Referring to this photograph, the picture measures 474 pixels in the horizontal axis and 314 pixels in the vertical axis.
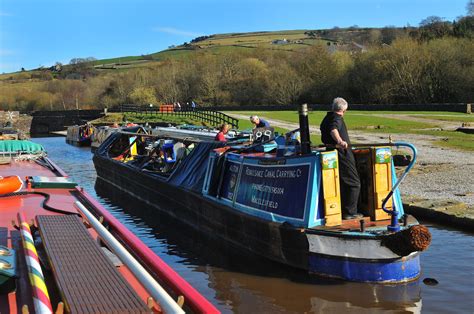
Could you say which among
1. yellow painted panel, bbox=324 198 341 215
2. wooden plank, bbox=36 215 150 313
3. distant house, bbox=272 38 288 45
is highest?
distant house, bbox=272 38 288 45

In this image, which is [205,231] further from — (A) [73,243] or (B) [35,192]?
(A) [73,243]

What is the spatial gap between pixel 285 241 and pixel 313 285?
89 centimetres

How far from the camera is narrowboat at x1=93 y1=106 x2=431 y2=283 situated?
757 centimetres

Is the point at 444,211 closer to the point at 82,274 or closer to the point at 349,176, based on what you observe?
the point at 349,176

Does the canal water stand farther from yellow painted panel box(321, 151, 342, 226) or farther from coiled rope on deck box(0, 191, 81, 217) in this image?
coiled rope on deck box(0, 191, 81, 217)

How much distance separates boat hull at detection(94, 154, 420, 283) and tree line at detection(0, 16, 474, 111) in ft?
136

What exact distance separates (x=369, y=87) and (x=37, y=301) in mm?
55355

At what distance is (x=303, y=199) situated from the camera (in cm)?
823

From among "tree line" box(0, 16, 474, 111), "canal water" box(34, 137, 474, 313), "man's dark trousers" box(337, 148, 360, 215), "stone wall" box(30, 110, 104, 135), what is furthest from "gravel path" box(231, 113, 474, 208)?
"stone wall" box(30, 110, 104, 135)

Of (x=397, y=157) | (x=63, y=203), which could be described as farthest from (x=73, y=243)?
(x=397, y=157)

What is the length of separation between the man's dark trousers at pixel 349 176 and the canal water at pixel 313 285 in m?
1.31

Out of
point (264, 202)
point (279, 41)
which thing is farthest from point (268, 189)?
point (279, 41)

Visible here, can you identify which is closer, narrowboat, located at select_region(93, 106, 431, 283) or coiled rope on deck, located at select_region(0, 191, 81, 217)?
narrowboat, located at select_region(93, 106, 431, 283)

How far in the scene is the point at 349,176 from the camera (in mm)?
8195
